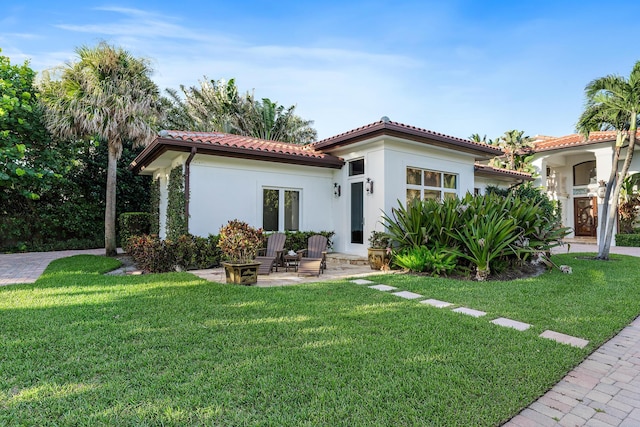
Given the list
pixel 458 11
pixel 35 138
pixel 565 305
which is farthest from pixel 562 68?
pixel 35 138

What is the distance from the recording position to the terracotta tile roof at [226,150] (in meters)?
9.57

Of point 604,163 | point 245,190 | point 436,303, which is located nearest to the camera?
point 436,303

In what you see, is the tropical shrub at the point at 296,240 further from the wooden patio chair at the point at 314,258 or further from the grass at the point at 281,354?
the grass at the point at 281,354

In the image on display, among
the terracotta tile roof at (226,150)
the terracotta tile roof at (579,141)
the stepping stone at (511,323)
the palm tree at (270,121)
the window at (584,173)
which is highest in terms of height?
the palm tree at (270,121)

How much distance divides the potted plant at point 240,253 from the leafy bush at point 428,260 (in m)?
3.99

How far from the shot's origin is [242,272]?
24.9 feet

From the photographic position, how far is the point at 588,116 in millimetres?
12102

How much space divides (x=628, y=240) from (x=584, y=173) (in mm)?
6773

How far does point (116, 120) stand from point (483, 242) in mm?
12687

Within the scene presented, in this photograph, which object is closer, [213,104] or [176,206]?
[176,206]

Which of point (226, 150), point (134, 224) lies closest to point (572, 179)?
point (226, 150)

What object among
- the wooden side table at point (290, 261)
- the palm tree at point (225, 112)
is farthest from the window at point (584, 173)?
the wooden side table at point (290, 261)

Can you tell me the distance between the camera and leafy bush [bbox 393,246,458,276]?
870 cm

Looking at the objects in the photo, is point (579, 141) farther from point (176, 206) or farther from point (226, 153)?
point (176, 206)
